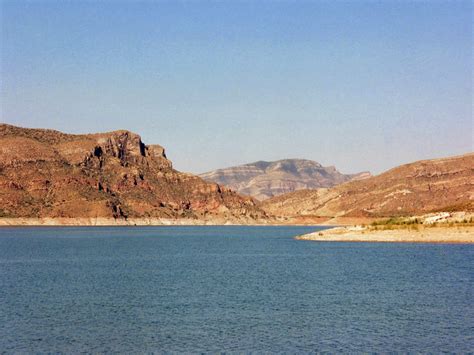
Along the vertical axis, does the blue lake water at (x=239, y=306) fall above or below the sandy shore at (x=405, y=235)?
below

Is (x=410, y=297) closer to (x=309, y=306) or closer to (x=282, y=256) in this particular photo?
(x=309, y=306)

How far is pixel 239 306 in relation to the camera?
46.4 meters

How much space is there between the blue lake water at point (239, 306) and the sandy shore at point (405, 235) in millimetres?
33216

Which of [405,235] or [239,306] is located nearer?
[239,306]

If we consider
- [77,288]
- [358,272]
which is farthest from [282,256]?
[77,288]

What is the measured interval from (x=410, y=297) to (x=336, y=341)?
56.2 ft

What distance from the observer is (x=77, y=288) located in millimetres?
56781

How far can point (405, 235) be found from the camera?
122 metres

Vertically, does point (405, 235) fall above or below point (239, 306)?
above

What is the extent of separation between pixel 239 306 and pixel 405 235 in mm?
82150

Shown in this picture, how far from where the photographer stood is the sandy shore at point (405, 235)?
374 ft

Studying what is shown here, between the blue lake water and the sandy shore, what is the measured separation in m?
33.2

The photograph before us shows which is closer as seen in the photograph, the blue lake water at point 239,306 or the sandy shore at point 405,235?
the blue lake water at point 239,306

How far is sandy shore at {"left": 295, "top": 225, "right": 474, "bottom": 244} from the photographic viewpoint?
11412 centimetres
